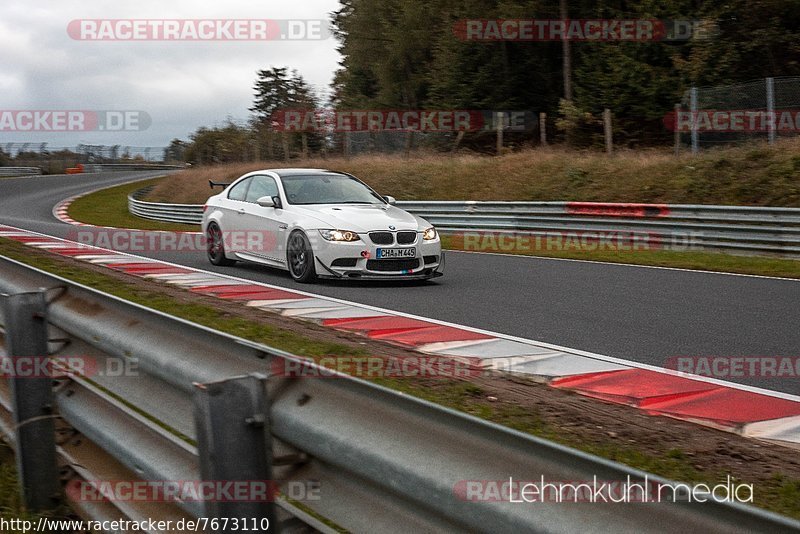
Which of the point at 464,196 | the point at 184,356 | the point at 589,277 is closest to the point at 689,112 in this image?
the point at 464,196

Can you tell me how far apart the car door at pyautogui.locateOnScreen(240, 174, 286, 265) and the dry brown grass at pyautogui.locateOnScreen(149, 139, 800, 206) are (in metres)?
10.8

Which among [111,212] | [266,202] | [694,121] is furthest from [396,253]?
[111,212]

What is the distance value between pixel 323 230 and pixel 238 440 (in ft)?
29.9

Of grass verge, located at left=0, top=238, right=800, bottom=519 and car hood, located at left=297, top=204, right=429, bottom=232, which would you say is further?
car hood, located at left=297, top=204, right=429, bottom=232

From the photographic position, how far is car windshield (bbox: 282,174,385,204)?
1227 centimetres

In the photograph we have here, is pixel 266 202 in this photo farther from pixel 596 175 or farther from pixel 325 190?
pixel 596 175

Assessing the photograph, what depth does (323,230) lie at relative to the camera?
11328mm

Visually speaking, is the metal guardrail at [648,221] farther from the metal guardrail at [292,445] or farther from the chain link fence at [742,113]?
the metal guardrail at [292,445]

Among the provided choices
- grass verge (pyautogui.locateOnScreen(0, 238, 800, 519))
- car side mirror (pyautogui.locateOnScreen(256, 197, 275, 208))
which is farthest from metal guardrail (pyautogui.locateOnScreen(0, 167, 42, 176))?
grass verge (pyautogui.locateOnScreen(0, 238, 800, 519))

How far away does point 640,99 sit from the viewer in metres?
33.0

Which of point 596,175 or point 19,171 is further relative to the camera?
point 19,171

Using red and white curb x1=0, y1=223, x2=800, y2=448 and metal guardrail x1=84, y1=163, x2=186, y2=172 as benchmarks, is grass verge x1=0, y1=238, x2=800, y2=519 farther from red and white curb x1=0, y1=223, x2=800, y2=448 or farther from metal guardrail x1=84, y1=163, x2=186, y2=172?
metal guardrail x1=84, y1=163, x2=186, y2=172

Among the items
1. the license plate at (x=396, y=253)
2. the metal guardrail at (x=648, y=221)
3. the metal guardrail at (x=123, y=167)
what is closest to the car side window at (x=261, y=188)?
the license plate at (x=396, y=253)

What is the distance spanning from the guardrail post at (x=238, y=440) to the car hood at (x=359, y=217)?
29.5 ft
